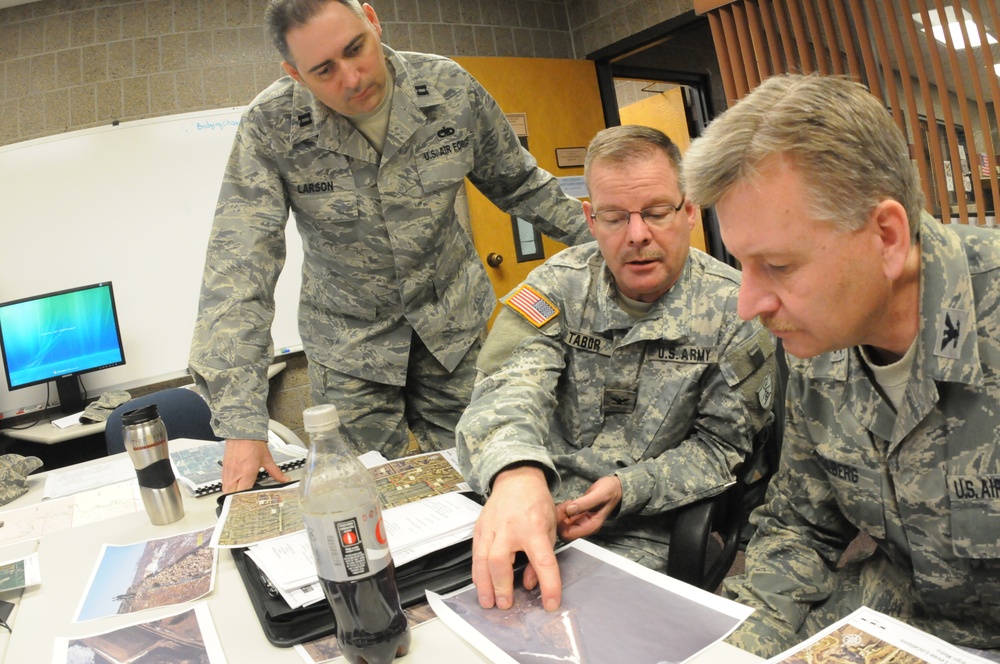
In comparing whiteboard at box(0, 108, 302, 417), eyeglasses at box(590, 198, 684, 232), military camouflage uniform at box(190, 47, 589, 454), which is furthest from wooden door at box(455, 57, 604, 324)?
eyeglasses at box(590, 198, 684, 232)

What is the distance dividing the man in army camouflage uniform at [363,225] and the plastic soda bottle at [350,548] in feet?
2.18

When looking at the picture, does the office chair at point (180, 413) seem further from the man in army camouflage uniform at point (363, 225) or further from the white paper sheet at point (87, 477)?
the man in army camouflage uniform at point (363, 225)

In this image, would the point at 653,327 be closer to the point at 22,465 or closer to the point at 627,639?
the point at 627,639

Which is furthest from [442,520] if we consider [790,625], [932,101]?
[932,101]

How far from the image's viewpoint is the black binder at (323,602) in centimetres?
83

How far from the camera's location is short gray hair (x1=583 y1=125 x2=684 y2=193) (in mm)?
1347

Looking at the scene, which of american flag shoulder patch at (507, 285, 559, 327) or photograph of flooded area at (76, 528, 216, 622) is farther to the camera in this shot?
american flag shoulder patch at (507, 285, 559, 327)

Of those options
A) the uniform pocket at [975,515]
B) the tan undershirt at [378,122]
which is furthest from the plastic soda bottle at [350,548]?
the tan undershirt at [378,122]

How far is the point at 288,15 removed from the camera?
143 cm

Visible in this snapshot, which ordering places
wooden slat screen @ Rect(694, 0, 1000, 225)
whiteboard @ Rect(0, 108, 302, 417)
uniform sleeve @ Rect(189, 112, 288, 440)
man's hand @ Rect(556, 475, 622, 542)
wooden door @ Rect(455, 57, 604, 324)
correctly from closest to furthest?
man's hand @ Rect(556, 475, 622, 542) → uniform sleeve @ Rect(189, 112, 288, 440) → wooden slat screen @ Rect(694, 0, 1000, 225) → whiteboard @ Rect(0, 108, 302, 417) → wooden door @ Rect(455, 57, 604, 324)

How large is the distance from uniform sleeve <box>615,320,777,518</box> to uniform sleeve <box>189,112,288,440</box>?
0.74m

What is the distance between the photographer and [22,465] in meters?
1.83

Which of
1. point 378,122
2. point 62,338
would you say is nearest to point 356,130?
point 378,122

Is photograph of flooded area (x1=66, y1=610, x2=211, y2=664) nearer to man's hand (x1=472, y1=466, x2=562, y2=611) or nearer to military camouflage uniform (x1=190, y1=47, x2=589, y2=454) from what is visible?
man's hand (x1=472, y1=466, x2=562, y2=611)
